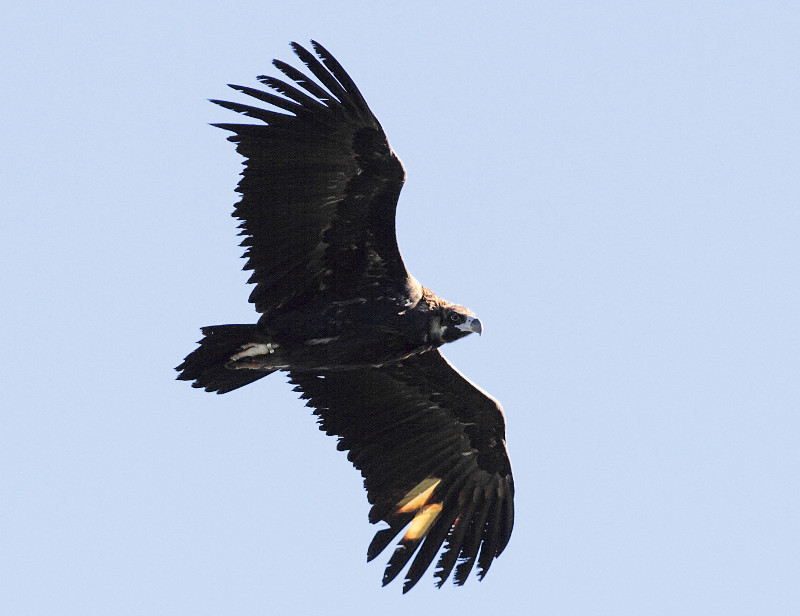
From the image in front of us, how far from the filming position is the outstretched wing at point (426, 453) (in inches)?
564

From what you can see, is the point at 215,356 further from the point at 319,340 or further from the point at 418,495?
the point at 418,495

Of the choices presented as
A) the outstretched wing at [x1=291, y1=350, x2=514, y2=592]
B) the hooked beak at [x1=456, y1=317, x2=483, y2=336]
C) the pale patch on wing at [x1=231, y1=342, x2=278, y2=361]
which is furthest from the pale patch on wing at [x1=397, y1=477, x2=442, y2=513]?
the pale patch on wing at [x1=231, y1=342, x2=278, y2=361]

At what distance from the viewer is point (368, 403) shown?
14.5 meters

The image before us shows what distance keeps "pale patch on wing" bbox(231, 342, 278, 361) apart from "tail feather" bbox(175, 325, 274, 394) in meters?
0.04

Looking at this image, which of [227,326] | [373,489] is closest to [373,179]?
[227,326]

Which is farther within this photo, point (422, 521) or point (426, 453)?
point (426, 453)

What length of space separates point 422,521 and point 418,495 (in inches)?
11.6

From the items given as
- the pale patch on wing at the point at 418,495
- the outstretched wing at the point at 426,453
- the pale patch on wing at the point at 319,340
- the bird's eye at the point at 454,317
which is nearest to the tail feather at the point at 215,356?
the pale patch on wing at the point at 319,340

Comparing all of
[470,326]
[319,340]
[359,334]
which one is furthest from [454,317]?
[319,340]

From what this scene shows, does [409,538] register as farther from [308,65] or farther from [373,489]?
[308,65]

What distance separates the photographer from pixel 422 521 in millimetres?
14336

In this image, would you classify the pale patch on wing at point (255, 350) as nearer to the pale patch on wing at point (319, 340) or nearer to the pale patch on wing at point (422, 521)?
the pale patch on wing at point (319, 340)

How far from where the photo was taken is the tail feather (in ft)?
42.6

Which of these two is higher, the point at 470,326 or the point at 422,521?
the point at 470,326
